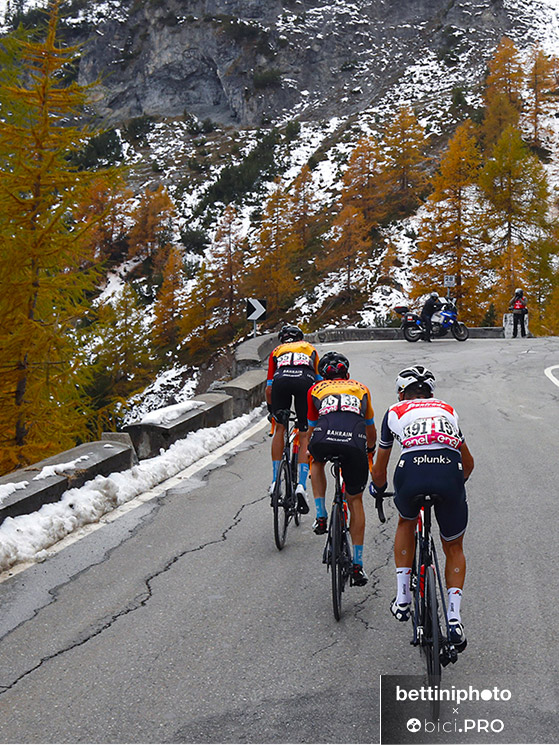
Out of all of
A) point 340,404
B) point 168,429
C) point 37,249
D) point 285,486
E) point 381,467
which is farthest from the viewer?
point 37,249

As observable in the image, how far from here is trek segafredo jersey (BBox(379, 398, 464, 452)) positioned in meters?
3.94

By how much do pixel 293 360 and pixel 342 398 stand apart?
77.6 inches

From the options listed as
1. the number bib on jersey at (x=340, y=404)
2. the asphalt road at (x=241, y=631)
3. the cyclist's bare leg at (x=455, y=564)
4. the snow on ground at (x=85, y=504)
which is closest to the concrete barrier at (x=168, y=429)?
the snow on ground at (x=85, y=504)

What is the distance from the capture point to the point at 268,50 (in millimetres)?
122312

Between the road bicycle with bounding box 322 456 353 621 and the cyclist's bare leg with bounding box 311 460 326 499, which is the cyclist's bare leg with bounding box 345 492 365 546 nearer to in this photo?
the road bicycle with bounding box 322 456 353 621

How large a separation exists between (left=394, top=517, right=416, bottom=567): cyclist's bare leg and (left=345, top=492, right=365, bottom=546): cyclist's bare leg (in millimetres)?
919

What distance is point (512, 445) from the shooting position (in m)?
9.91

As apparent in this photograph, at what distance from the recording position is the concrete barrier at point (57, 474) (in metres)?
6.11

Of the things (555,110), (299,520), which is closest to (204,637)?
(299,520)

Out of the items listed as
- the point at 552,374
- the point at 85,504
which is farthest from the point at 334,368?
the point at 552,374

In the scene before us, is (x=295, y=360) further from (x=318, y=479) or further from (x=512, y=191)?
(x=512, y=191)

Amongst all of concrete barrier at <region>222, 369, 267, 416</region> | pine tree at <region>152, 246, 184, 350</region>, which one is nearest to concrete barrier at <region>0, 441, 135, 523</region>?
concrete barrier at <region>222, 369, 267, 416</region>

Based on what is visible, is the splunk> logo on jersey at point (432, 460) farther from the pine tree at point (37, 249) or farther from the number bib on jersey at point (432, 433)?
the pine tree at point (37, 249)

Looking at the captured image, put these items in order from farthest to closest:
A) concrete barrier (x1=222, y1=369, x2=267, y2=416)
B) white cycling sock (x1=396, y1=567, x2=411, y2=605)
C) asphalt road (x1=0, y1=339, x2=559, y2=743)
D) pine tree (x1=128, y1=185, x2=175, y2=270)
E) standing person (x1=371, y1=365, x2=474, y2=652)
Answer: pine tree (x1=128, y1=185, x2=175, y2=270), concrete barrier (x1=222, y1=369, x2=267, y2=416), white cycling sock (x1=396, y1=567, x2=411, y2=605), standing person (x1=371, y1=365, x2=474, y2=652), asphalt road (x1=0, y1=339, x2=559, y2=743)
